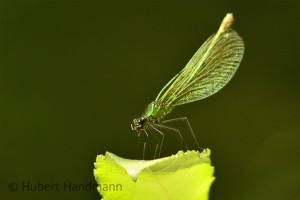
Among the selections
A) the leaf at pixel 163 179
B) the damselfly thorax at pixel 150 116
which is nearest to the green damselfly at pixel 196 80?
the damselfly thorax at pixel 150 116

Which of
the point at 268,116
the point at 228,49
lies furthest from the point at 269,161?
the point at 228,49

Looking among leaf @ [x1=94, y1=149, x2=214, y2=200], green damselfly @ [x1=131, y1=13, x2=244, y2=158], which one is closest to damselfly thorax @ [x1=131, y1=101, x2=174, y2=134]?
green damselfly @ [x1=131, y1=13, x2=244, y2=158]

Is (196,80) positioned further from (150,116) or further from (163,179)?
(163,179)

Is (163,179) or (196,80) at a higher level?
(196,80)

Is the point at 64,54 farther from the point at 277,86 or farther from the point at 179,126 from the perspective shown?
the point at 277,86

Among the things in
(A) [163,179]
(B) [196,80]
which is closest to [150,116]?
(B) [196,80]

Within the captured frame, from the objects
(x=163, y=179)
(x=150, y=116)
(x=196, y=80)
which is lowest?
(x=163, y=179)
